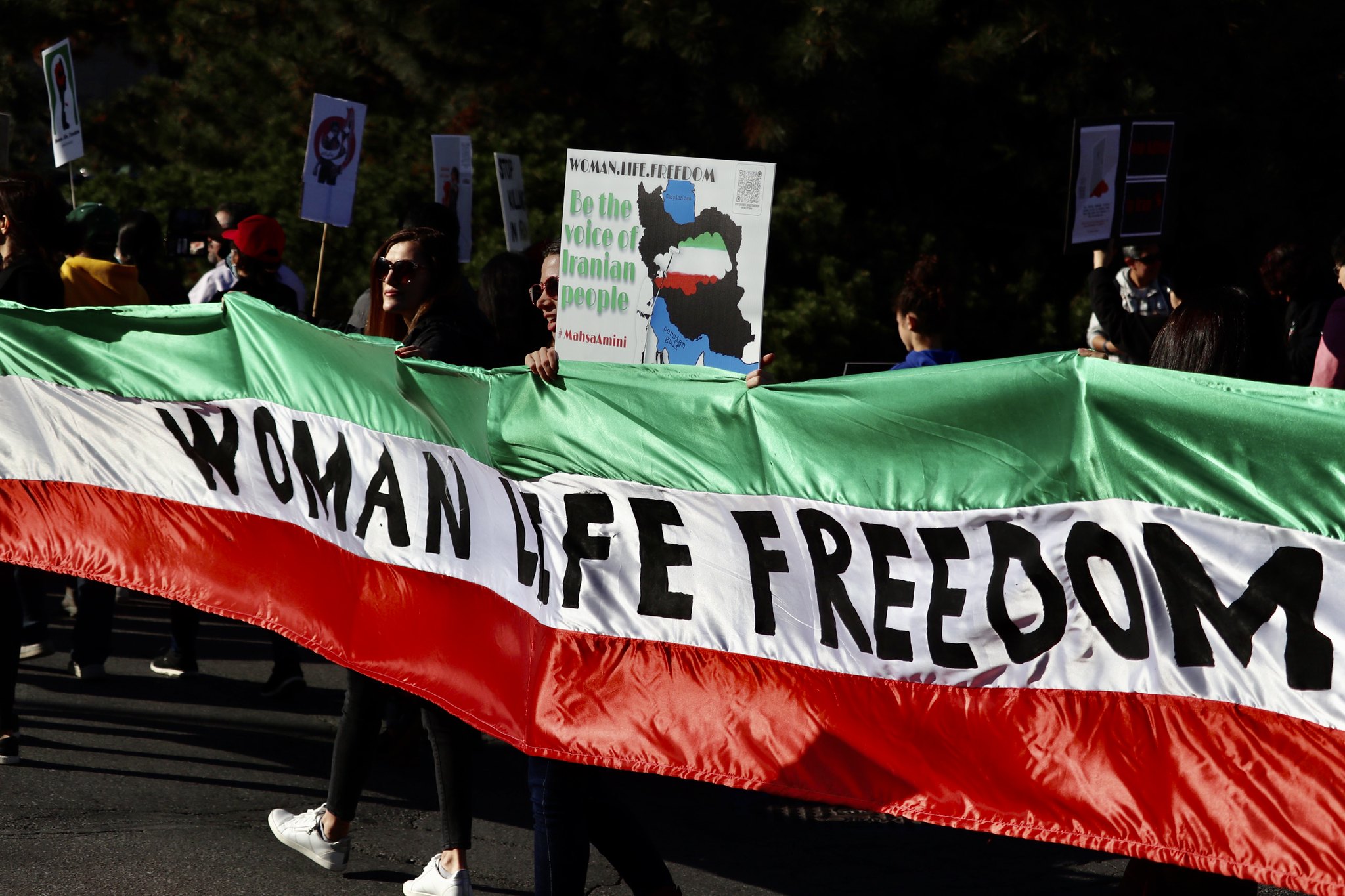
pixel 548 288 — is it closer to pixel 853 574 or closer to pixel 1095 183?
pixel 853 574

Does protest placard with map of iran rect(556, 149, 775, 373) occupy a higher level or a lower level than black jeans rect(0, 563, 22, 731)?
higher

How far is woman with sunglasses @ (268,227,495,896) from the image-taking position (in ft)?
13.8

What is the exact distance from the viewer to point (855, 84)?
10.8 metres

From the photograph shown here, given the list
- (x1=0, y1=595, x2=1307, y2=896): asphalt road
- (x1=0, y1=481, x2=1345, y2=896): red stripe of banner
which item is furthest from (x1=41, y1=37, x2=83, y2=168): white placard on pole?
(x1=0, y1=481, x2=1345, y2=896): red stripe of banner

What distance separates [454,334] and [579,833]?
1511 millimetres

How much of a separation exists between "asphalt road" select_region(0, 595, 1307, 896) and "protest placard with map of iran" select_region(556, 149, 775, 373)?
5.52ft

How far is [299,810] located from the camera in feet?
16.5

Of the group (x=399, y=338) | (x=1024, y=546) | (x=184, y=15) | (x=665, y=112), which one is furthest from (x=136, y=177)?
(x=1024, y=546)

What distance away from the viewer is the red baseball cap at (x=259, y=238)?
5891 mm

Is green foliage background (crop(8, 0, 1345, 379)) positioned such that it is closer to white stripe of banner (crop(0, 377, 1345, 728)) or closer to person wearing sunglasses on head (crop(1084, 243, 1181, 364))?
person wearing sunglasses on head (crop(1084, 243, 1181, 364))

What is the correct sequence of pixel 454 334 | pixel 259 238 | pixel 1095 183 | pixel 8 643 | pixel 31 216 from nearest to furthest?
pixel 454 334 → pixel 8 643 → pixel 31 216 → pixel 259 238 → pixel 1095 183

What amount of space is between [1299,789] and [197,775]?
151 inches

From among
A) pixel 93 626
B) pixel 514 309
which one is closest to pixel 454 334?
pixel 514 309

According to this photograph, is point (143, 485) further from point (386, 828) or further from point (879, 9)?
point (879, 9)
